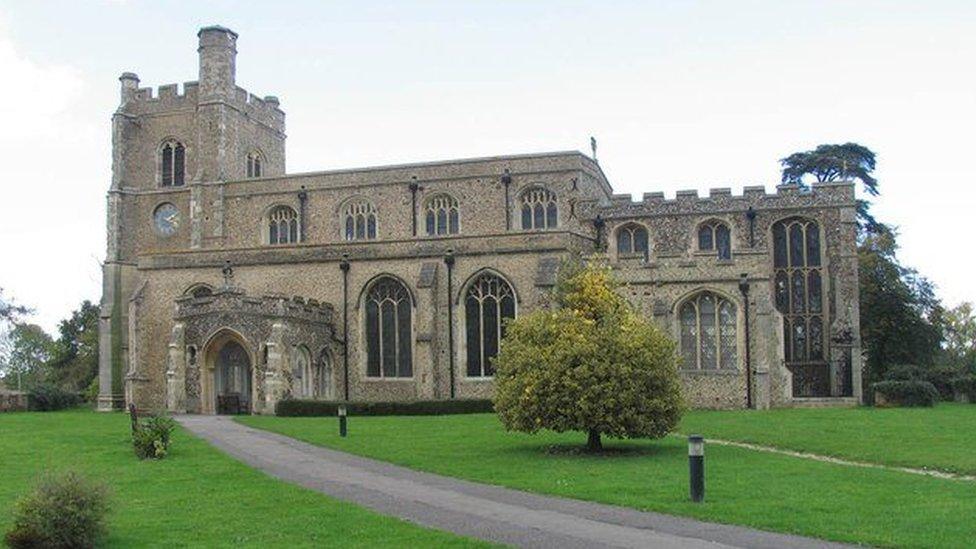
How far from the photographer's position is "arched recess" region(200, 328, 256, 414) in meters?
42.3

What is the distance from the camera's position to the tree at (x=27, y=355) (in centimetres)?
9412

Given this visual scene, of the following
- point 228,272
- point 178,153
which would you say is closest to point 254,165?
point 178,153

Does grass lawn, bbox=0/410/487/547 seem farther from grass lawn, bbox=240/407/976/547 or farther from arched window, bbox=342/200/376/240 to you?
arched window, bbox=342/200/376/240

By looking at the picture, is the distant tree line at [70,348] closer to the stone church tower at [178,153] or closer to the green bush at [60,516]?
the stone church tower at [178,153]

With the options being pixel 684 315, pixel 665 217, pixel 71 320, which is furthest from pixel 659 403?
pixel 71 320

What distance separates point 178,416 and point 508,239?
557 inches

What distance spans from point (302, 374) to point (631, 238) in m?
15.9

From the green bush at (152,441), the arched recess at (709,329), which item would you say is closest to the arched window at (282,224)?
the arched recess at (709,329)

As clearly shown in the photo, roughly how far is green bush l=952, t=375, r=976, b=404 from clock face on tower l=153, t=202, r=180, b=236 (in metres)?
38.1

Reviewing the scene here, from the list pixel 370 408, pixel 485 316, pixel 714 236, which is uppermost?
pixel 714 236

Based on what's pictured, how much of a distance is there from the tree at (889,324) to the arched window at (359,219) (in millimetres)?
24163

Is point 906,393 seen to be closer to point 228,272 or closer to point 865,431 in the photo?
point 865,431

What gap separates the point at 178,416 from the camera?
130ft

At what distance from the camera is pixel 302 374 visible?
42.5m
